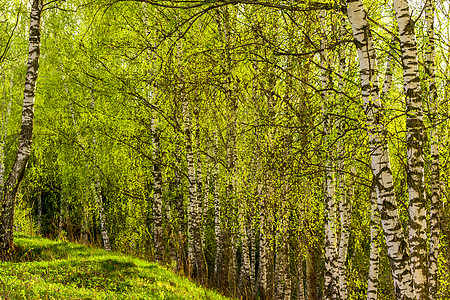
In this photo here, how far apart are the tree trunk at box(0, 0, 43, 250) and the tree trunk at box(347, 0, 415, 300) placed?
302 inches

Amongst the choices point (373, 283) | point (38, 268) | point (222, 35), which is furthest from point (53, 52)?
point (373, 283)

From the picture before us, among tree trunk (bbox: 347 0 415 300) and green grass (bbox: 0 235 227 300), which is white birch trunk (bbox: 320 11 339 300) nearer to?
tree trunk (bbox: 347 0 415 300)

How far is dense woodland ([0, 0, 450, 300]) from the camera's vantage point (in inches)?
181

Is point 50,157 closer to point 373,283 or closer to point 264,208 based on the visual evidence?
point 264,208

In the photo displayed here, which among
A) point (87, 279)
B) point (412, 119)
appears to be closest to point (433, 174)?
point (412, 119)

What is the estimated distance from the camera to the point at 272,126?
6133 millimetres

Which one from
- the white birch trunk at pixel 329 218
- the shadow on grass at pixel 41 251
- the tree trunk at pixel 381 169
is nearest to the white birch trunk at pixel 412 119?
the tree trunk at pixel 381 169

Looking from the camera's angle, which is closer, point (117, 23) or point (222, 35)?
point (222, 35)

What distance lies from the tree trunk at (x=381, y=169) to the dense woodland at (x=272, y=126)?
15mm

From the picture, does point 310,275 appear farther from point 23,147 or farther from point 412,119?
point 23,147

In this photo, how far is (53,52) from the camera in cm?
1884

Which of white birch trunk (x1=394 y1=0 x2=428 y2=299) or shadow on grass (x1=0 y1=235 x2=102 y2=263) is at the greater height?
white birch trunk (x1=394 y1=0 x2=428 y2=299)

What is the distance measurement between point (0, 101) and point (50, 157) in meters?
3.84

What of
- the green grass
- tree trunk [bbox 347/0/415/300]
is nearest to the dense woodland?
tree trunk [bbox 347/0/415/300]
